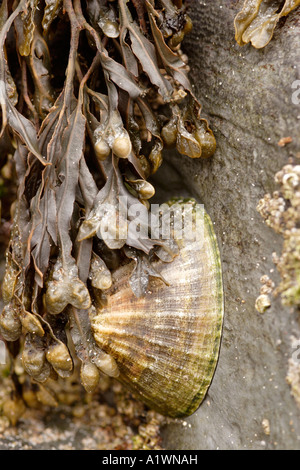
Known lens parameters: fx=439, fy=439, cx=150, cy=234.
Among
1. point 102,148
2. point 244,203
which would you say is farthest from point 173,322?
point 102,148

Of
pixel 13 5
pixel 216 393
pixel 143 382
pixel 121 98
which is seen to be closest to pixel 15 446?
pixel 143 382

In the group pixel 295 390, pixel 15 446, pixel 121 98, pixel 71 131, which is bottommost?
pixel 15 446

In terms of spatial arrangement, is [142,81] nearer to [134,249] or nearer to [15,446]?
[134,249]

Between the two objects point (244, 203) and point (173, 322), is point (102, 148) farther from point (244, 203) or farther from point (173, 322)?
point (173, 322)

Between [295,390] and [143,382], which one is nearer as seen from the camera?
[295,390]

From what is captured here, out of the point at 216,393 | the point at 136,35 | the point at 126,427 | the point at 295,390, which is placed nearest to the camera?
the point at 295,390

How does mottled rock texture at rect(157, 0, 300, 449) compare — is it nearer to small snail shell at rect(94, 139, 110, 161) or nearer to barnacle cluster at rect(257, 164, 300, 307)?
barnacle cluster at rect(257, 164, 300, 307)

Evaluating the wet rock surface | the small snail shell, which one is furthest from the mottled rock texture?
the small snail shell
